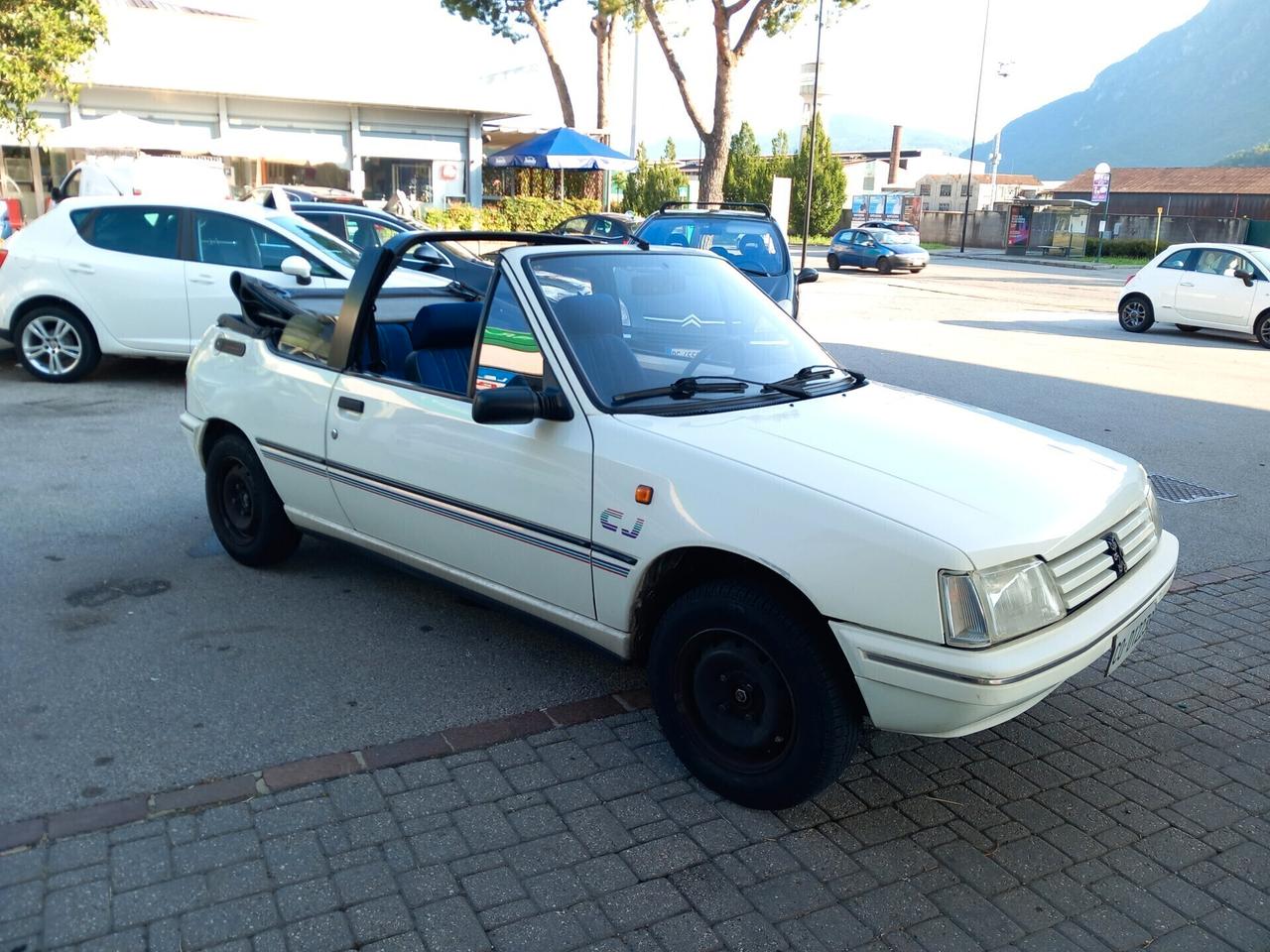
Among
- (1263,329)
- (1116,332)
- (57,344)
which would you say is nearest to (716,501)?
(57,344)

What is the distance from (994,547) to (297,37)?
3137cm

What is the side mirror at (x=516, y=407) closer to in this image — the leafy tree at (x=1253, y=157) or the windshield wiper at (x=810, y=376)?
the windshield wiper at (x=810, y=376)

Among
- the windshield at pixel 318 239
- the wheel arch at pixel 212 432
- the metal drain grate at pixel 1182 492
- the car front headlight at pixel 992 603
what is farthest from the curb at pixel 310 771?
the windshield at pixel 318 239

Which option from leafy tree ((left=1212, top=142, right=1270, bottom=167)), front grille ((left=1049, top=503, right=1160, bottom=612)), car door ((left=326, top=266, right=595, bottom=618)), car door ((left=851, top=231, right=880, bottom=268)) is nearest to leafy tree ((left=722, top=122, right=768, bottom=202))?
car door ((left=851, top=231, right=880, bottom=268))

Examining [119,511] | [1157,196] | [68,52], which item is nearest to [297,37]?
[68,52]

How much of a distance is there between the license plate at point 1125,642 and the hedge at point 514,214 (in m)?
22.5

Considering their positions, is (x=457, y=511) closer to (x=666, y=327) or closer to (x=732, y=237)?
(x=666, y=327)

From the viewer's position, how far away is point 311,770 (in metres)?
3.59

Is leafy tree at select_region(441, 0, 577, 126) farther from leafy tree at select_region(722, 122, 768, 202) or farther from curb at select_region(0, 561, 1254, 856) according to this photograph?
curb at select_region(0, 561, 1254, 856)

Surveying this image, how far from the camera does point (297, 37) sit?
29.9 m

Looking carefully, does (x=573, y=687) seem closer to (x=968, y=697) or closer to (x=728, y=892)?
(x=728, y=892)

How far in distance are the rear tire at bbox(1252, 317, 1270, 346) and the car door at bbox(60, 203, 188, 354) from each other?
579 inches

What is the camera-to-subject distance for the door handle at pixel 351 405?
14.6 ft

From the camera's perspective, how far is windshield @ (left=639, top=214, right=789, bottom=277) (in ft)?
37.4
